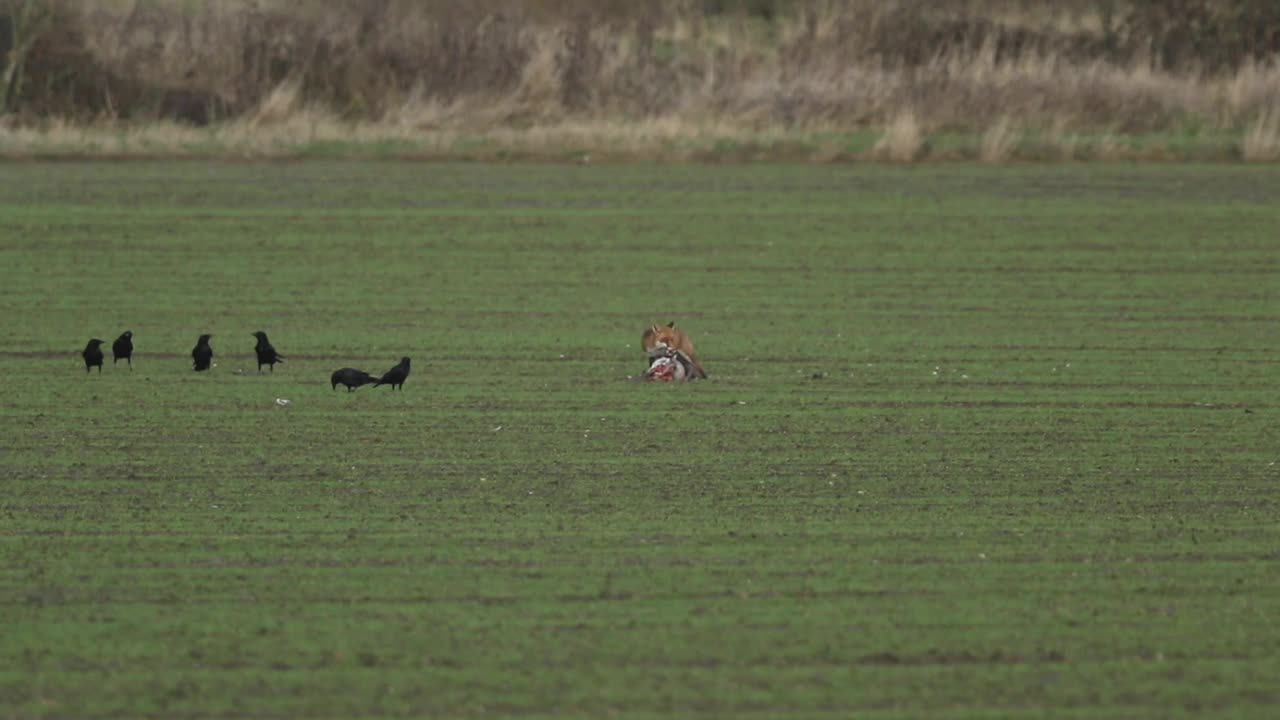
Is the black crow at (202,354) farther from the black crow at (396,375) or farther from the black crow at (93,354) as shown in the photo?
the black crow at (396,375)

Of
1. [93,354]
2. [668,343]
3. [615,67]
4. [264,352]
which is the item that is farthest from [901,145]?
[93,354]

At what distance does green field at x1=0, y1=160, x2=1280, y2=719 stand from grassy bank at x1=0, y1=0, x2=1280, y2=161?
7044 millimetres

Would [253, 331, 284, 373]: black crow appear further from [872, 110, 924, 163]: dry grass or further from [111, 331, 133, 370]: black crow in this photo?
[872, 110, 924, 163]: dry grass

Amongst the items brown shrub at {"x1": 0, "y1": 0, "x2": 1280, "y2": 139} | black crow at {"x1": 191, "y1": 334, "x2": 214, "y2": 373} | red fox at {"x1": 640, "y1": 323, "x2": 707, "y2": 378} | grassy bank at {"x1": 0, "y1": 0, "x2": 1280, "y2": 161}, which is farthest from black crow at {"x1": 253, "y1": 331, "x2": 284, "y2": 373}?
brown shrub at {"x1": 0, "y1": 0, "x2": 1280, "y2": 139}

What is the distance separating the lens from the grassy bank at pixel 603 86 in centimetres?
3109

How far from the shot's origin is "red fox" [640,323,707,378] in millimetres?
14734

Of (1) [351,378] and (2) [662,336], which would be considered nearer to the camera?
(1) [351,378]

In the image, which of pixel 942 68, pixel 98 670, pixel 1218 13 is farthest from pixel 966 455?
pixel 1218 13

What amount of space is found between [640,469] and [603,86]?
2385 centimetres

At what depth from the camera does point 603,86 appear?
35.0 m

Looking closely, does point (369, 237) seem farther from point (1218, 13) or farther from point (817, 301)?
point (1218, 13)

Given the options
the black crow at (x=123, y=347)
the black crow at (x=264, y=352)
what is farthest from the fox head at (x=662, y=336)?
the black crow at (x=123, y=347)

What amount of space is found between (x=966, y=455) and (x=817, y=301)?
684cm

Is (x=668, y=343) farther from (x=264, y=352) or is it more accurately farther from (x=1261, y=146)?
(x=1261, y=146)
